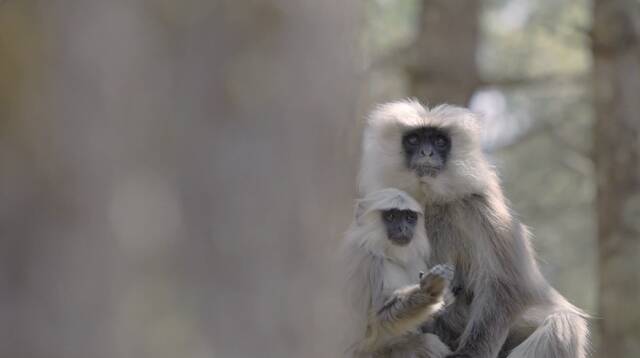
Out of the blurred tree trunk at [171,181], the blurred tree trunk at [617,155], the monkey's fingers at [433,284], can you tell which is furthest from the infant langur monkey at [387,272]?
the blurred tree trunk at [617,155]

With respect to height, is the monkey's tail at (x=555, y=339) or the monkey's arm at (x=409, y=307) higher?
the monkey's arm at (x=409, y=307)

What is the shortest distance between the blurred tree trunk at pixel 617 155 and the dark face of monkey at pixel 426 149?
18.6 ft

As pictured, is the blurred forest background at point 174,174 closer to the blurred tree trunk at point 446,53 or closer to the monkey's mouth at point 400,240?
the monkey's mouth at point 400,240

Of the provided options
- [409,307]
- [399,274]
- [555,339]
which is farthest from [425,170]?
[555,339]

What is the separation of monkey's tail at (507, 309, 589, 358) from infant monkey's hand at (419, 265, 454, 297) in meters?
0.99

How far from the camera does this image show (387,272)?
5.64 metres

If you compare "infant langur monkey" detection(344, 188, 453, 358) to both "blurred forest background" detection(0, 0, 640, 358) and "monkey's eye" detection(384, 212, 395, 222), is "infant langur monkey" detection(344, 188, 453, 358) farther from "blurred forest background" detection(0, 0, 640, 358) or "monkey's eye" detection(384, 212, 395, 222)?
"blurred forest background" detection(0, 0, 640, 358)

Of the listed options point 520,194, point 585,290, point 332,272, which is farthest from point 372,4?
point 332,272

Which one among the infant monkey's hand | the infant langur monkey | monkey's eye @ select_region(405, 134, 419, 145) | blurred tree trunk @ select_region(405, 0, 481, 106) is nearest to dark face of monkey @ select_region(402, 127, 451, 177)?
monkey's eye @ select_region(405, 134, 419, 145)

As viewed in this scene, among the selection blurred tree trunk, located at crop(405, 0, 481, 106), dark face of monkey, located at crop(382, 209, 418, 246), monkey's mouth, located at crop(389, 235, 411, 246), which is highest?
blurred tree trunk, located at crop(405, 0, 481, 106)

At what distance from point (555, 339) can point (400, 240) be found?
1074 millimetres

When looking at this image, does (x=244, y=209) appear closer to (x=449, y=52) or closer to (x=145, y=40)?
(x=145, y=40)

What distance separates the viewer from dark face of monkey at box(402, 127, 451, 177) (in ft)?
19.4

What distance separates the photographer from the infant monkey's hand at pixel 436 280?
16.8ft
